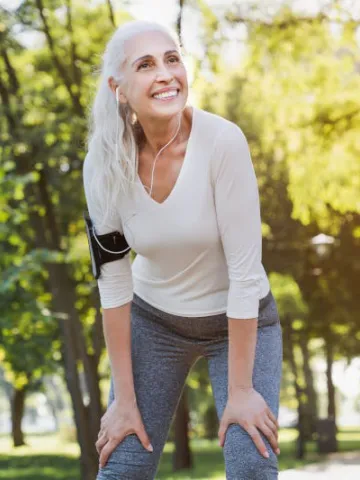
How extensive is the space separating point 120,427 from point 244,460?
17.5 inches

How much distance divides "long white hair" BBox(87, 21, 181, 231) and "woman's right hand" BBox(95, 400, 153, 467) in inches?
23.7

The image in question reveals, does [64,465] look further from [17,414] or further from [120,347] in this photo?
[120,347]

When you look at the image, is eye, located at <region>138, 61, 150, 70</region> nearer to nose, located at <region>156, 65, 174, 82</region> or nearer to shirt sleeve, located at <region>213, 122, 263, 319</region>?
nose, located at <region>156, 65, 174, 82</region>

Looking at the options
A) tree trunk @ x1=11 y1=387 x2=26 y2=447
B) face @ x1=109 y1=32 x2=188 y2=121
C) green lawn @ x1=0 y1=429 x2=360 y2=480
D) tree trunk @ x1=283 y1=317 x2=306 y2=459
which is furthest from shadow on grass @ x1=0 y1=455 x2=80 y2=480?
face @ x1=109 y1=32 x2=188 y2=121

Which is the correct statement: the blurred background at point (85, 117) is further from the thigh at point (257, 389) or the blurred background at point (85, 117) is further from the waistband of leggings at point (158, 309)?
the thigh at point (257, 389)

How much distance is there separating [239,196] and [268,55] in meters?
9.68

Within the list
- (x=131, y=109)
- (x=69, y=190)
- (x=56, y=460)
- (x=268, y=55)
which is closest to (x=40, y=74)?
(x=69, y=190)

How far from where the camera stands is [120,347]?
3229mm

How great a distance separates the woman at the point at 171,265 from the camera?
3033mm

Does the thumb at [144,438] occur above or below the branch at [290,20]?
below

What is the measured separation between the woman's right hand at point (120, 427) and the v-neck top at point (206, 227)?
0.34m

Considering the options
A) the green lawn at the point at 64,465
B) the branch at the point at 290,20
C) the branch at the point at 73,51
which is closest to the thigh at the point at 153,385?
the branch at the point at 290,20

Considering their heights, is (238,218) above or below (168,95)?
below

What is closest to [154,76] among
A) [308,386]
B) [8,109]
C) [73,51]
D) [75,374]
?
[8,109]
